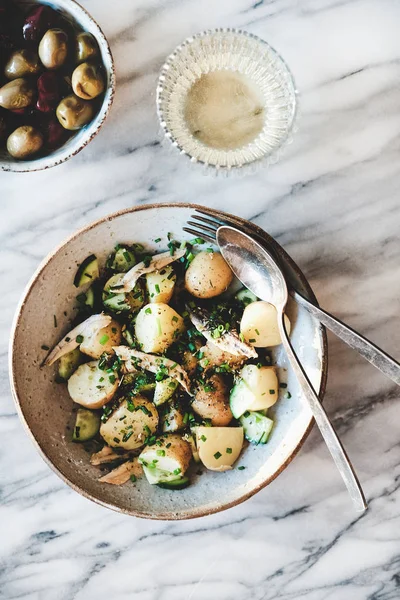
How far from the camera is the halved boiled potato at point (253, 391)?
112 centimetres

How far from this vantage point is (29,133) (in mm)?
1076

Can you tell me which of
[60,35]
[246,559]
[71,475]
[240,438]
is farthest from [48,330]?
[246,559]

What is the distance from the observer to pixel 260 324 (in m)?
1.11

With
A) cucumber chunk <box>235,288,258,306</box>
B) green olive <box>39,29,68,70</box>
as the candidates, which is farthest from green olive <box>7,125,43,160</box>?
cucumber chunk <box>235,288,258,306</box>

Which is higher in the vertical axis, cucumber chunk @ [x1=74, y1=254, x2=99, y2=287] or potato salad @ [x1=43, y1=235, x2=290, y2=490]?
cucumber chunk @ [x1=74, y1=254, x2=99, y2=287]

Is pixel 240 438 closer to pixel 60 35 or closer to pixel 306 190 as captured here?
pixel 306 190

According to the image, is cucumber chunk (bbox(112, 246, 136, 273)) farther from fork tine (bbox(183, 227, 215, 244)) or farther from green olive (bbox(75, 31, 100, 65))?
green olive (bbox(75, 31, 100, 65))

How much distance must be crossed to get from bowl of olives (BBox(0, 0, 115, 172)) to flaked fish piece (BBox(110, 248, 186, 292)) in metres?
0.22

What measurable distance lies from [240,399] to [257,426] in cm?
6

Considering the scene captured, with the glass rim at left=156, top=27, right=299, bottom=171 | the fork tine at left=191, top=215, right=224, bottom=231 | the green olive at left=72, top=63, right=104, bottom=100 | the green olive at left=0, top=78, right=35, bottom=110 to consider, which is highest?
the green olive at left=0, top=78, right=35, bottom=110

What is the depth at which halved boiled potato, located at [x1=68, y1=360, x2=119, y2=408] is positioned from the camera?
1133mm

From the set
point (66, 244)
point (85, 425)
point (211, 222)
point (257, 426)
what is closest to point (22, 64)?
point (66, 244)

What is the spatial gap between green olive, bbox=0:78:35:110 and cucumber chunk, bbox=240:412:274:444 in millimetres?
650

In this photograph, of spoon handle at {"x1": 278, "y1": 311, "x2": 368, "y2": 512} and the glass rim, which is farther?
the glass rim
